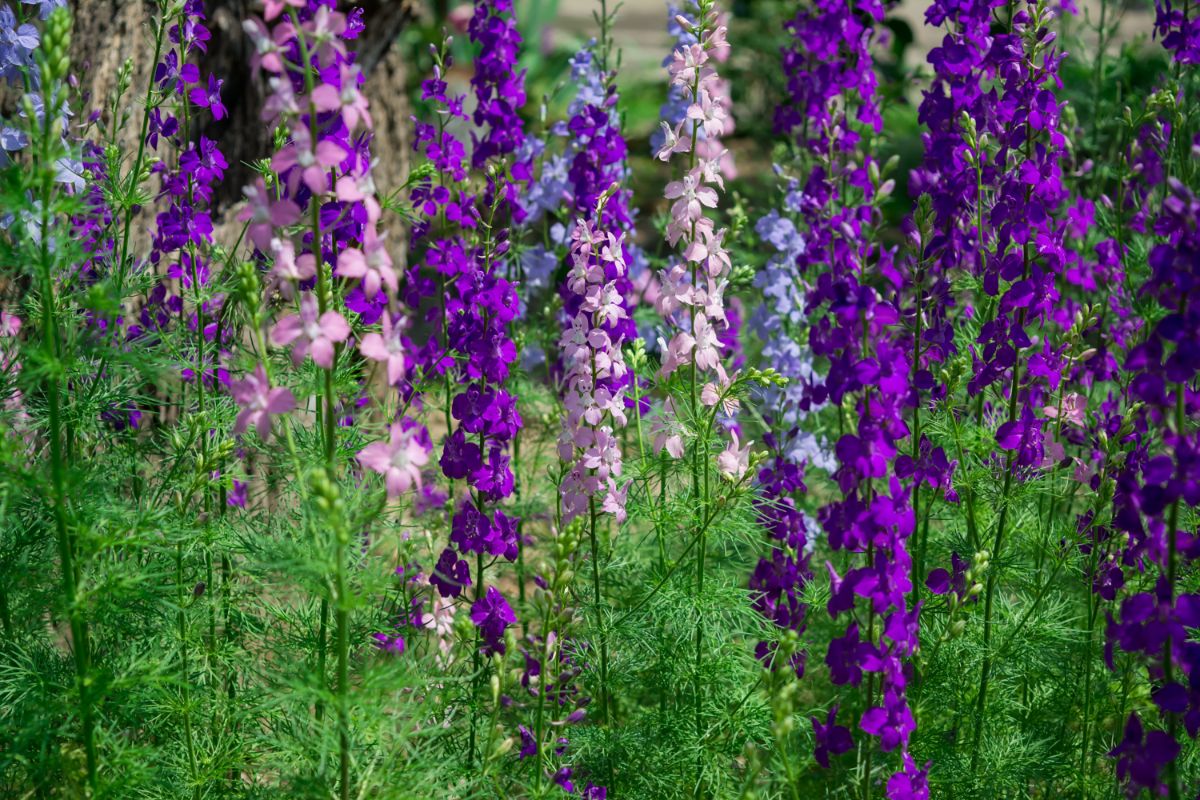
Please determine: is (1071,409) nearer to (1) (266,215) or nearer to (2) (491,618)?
(2) (491,618)

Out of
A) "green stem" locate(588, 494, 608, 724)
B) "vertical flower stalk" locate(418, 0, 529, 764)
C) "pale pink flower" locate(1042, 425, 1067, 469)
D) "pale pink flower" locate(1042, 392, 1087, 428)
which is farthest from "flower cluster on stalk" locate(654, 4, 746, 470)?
"pale pink flower" locate(1042, 392, 1087, 428)

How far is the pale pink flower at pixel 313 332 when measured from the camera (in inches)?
83.9

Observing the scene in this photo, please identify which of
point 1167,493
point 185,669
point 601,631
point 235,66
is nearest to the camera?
point 1167,493

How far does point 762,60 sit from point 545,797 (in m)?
8.02

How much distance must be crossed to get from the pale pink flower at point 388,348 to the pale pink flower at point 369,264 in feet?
0.20

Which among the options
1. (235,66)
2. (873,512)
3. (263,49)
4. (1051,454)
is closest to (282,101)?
(263,49)

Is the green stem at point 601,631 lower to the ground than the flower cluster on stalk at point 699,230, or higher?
lower

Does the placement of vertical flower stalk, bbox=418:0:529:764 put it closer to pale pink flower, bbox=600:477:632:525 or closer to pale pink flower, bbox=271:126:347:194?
pale pink flower, bbox=600:477:632:525

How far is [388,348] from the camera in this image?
2.24m

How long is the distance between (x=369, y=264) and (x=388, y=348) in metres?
0.15

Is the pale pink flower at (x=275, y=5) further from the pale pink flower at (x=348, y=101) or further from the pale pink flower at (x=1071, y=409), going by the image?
the pale pink flower at (x=1071, y=409)

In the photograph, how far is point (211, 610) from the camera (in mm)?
3053

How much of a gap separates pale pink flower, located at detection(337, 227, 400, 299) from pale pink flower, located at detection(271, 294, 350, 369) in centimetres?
7

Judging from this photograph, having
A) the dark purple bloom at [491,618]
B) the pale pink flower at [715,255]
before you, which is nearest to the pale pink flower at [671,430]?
the pale pink flower at [715,255]
